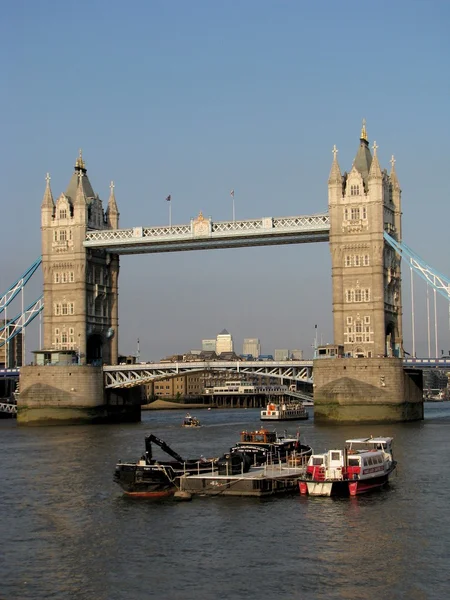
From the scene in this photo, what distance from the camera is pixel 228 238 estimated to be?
115812 mm

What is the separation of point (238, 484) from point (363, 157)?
6752cm

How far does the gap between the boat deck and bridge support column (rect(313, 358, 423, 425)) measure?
48846 millimetres

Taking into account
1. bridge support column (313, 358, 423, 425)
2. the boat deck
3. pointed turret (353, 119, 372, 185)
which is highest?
pointed turret (353, 119, 372, 185)

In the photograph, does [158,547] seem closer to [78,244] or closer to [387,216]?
[387,216]

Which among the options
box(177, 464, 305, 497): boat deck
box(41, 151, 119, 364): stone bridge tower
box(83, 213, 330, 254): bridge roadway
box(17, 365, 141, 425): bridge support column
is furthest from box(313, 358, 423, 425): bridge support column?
box(177, 464, 305, 497): boat deck

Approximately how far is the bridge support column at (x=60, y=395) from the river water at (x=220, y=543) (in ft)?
168

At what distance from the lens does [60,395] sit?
11712 centimetres

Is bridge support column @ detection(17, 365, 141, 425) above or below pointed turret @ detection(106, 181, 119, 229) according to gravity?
below

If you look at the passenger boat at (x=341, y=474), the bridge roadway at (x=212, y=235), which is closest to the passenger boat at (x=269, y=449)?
the passenger boat at (x=341, y=474)

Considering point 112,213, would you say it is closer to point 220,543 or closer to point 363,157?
point 363,157

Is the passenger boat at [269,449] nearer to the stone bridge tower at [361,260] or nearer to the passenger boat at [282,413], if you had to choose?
the stone bridge tower at [361,260]

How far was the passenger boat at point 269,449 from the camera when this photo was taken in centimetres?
6031

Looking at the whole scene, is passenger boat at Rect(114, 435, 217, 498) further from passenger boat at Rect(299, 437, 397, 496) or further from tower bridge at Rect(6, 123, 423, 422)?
tower bridge at Rect(6, 123, 423, 422)

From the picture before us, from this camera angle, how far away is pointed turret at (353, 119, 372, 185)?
113 metres
